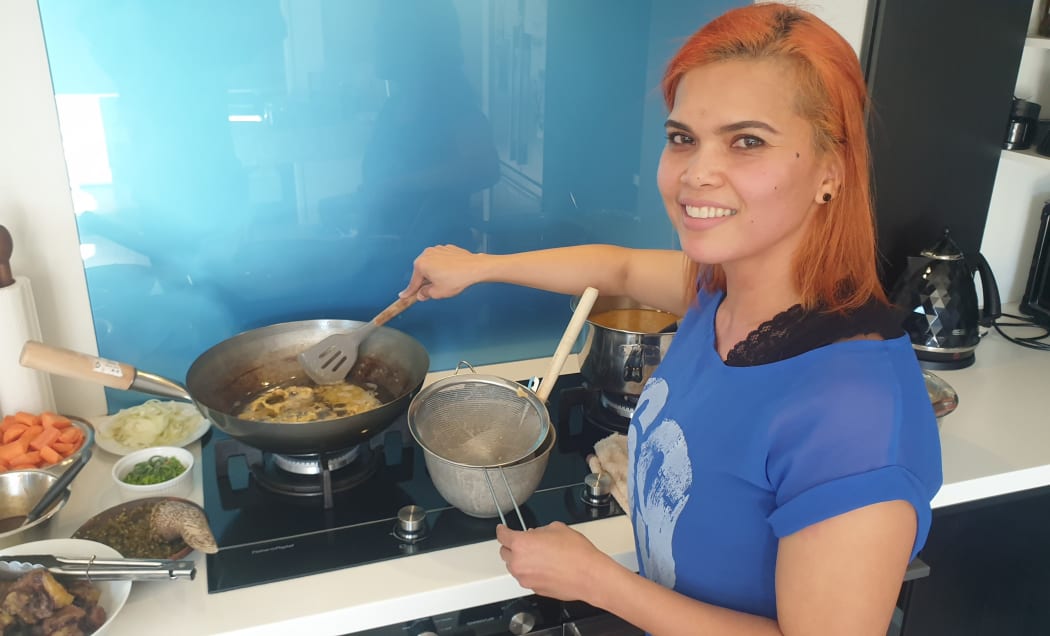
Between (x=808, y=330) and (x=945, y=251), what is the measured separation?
3.23 ft

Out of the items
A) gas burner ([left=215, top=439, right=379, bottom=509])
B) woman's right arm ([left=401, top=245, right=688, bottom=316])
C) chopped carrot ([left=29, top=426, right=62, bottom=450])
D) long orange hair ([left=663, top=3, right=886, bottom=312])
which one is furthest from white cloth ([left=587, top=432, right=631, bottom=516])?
chopped carrot ([left=29, top=426, right=62, bottom=450])

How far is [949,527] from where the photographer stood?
1.34 m

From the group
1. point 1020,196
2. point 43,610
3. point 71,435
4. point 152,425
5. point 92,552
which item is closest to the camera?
point 43,610

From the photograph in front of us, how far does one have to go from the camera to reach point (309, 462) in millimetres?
1231

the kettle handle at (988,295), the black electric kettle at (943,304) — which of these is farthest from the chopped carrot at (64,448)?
the kettle handle at (988,295)

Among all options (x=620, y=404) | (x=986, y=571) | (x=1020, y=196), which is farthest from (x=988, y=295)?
(x=620, y=404)

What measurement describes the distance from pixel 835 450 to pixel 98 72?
1182mm

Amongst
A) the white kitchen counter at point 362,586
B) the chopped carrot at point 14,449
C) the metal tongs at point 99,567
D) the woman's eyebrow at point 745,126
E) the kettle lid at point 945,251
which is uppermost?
the woman's eyebrow at point 745,126

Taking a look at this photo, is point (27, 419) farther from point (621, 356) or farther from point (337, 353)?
point (621, 356)

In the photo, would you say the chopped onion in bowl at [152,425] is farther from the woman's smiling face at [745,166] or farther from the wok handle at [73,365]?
the woman's smiling face at [745,166]

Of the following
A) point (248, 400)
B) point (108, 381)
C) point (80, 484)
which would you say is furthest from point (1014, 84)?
point (80, 484)

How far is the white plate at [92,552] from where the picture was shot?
926 millimetres

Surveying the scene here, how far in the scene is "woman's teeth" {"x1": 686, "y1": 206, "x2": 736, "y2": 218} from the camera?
784mm

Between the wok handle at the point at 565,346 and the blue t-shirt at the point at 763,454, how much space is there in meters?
0.25
